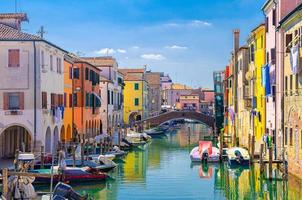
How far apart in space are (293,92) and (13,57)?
13.3m

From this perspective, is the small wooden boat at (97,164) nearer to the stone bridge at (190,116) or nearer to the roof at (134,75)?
the stone bridge at (190,116)

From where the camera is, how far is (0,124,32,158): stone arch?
30953 millimetres

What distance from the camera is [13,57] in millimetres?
27891

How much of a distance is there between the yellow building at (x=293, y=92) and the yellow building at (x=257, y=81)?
21.8 ft

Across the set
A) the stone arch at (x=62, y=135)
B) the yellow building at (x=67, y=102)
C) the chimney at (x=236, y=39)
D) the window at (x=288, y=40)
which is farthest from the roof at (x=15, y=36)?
the chimney at (x=236, y=39)

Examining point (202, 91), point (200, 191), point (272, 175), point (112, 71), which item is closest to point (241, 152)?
point (272, 175)

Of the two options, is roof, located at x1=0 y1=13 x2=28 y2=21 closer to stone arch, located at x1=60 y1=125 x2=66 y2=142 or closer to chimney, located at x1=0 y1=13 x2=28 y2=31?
chimney, located at x1=0 y1=13 x2=28 y2=31

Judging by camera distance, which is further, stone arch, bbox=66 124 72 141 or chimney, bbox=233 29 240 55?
chimney, bbox=233 29 240 55

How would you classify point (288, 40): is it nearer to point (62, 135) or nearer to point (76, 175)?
point (76, 175)

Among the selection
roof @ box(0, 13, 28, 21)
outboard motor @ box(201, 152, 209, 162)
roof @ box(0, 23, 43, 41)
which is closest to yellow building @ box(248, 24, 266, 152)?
outboard motor @ box(201, 152, 209, 162)

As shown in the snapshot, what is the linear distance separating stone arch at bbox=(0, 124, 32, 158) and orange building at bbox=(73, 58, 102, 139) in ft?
15.8

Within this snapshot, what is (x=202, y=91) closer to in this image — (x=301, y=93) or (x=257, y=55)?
(x=257, y=55)

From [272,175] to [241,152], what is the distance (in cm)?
621

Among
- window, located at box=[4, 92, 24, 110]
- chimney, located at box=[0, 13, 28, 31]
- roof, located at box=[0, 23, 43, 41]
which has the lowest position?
window, located at box=[4, 92, 24, 110]
